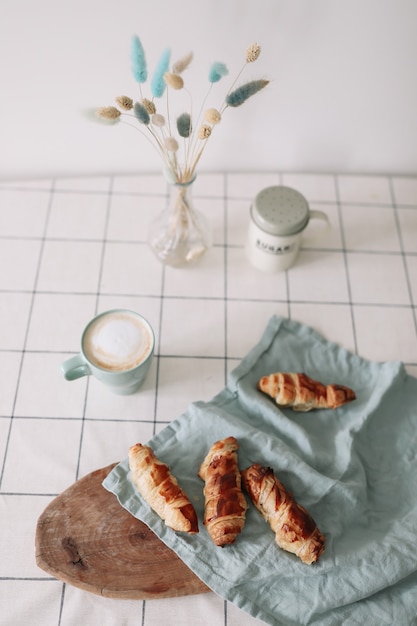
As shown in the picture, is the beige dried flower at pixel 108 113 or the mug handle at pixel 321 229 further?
the mug handle at pixel 321 229

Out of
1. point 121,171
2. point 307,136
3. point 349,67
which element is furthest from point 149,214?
point 349,67

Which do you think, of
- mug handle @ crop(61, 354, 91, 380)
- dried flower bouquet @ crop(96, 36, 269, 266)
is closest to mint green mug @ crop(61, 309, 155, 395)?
mug handle @ crop(61, 354, 91, 380)

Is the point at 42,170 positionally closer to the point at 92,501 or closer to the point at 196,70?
the point at 196,70

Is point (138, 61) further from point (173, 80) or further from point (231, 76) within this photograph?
point (231, 76)

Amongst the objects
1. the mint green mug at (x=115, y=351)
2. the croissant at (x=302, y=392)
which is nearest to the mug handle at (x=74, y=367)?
the mint green mug at (x=115, y=351)

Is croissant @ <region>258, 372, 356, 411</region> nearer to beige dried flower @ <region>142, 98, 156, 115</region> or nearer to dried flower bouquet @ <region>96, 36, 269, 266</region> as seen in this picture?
dried flower bouquet @ <region>96, 36, 269, 266</region>

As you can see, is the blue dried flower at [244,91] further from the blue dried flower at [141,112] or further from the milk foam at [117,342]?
the milk foam at [117,342]
